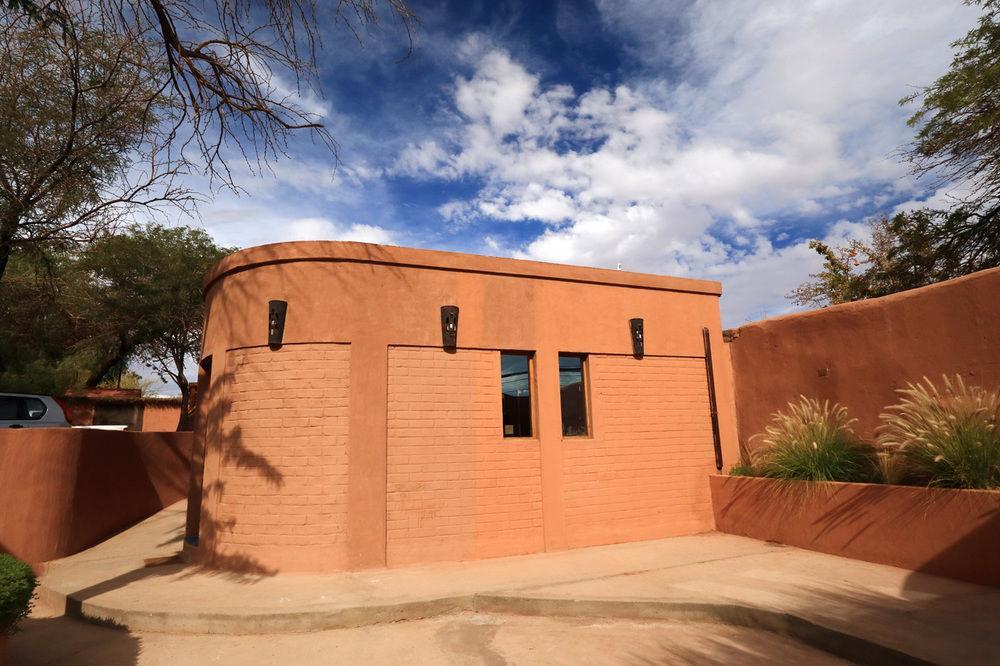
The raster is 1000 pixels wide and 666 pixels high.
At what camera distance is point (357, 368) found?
23.2 feet

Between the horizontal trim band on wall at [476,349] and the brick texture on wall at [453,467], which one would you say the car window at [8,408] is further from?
the brick texture on wall at [453,467]

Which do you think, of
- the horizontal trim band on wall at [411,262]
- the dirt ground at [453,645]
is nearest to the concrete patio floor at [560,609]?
the dirt ground at [453,645]

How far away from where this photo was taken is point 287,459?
6.80 metres

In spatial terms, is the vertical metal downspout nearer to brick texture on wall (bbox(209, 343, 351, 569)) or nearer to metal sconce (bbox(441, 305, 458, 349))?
metal sconce (bbox(441, 305, 458, 349))

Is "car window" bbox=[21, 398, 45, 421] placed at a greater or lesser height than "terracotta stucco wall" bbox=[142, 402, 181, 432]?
lesser

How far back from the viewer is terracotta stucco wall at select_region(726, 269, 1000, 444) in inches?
253

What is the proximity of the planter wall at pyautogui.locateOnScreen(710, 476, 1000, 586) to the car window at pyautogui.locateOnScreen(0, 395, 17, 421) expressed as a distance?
13.2 metres

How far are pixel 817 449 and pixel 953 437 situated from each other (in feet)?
5.24

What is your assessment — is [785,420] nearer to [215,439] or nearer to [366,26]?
[366,26]

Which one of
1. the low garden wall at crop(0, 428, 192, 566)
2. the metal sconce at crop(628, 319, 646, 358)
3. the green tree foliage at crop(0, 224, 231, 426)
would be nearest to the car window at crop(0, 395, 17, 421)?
the low garden wall at crop(0, 428, 192, 566)

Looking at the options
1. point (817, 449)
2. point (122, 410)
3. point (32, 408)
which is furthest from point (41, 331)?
point (817, 449)

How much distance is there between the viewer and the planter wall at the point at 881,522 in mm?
5375

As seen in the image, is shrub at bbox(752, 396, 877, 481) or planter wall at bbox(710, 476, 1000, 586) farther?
shrub at bbox(752, 396, 877, 481)

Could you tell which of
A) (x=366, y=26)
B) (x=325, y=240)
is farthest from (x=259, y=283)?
(x=366, y=26)
